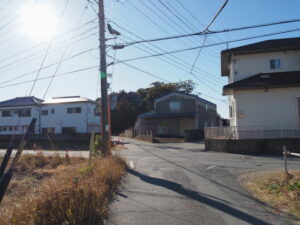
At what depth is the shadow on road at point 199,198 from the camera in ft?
17.3

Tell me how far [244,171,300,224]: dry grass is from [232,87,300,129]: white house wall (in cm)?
1018

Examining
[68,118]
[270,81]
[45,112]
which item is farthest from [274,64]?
[45,112]

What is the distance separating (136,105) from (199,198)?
5541 cm

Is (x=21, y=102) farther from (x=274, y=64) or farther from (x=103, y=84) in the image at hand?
(x=274, y=64)

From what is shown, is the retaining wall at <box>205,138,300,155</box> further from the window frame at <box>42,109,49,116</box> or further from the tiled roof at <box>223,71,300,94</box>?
the window frame at <box>42,109,49,116</box>

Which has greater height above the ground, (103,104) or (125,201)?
(103,104)

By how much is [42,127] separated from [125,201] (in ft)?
133

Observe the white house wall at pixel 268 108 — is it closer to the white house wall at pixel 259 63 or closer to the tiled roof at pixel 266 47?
the white house wall at pixel 259 63

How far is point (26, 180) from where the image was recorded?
11.9m

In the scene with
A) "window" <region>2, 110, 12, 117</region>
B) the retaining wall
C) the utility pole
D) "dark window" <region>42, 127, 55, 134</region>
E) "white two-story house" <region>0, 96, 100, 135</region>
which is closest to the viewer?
the utility pole

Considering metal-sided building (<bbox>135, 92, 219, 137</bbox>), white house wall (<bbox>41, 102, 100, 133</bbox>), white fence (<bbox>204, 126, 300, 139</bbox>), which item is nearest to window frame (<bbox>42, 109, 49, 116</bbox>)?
white house wall (<bbox>41, 102, 100, 133</bbox>)

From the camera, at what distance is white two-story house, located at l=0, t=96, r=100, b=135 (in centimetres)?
4153

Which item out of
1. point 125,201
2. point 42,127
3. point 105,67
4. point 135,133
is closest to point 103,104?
point 105,67

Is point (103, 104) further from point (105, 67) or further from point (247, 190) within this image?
point (247, 190)
